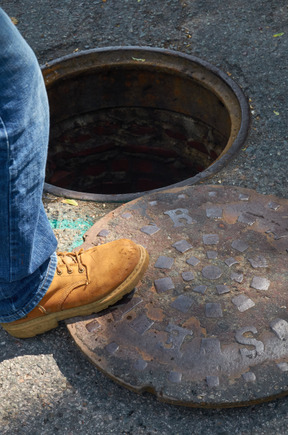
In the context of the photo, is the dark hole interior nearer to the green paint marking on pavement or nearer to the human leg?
the green paint marking on pavement

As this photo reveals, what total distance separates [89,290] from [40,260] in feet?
0.78

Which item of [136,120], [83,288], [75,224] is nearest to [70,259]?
[83,288]

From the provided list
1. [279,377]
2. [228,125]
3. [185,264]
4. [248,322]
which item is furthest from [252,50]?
[279,377]

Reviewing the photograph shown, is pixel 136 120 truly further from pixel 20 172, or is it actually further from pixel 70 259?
pixel 20 172

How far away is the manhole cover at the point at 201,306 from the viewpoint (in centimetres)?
162

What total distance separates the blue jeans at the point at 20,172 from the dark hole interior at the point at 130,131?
1746mm

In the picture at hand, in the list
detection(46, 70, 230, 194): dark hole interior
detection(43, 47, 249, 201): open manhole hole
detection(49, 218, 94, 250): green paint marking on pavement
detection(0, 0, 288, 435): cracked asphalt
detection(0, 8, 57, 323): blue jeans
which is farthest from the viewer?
detection(46, 70, 230, 194): dark hole interior

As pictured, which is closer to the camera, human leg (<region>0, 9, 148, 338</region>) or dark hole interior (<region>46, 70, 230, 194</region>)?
human leg (<region>0, 9, 148, 338</region>)

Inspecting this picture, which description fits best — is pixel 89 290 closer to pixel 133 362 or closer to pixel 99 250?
pixel 99 250

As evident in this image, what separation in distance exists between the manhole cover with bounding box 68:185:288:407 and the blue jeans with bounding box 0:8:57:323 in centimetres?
29

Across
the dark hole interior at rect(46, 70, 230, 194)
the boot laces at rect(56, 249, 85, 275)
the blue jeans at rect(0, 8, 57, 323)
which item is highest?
the blue jeans at rect(0, 8, 57, 323)

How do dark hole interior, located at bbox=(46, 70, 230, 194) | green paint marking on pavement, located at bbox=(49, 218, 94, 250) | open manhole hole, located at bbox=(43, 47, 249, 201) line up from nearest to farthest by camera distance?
green paint marking on pavement, located at bbox=(49, 218, 94, 250), open manhole hole, located at bbox=(43, 47, 249, 201), dark hole interior, located at bbox=(46, 70, 230, 194)

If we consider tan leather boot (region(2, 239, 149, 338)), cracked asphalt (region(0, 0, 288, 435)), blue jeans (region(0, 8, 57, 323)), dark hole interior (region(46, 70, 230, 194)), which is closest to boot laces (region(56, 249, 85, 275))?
tan leather boot (region(2, 239, 149, 338))

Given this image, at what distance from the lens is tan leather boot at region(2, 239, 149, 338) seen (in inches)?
70.4
